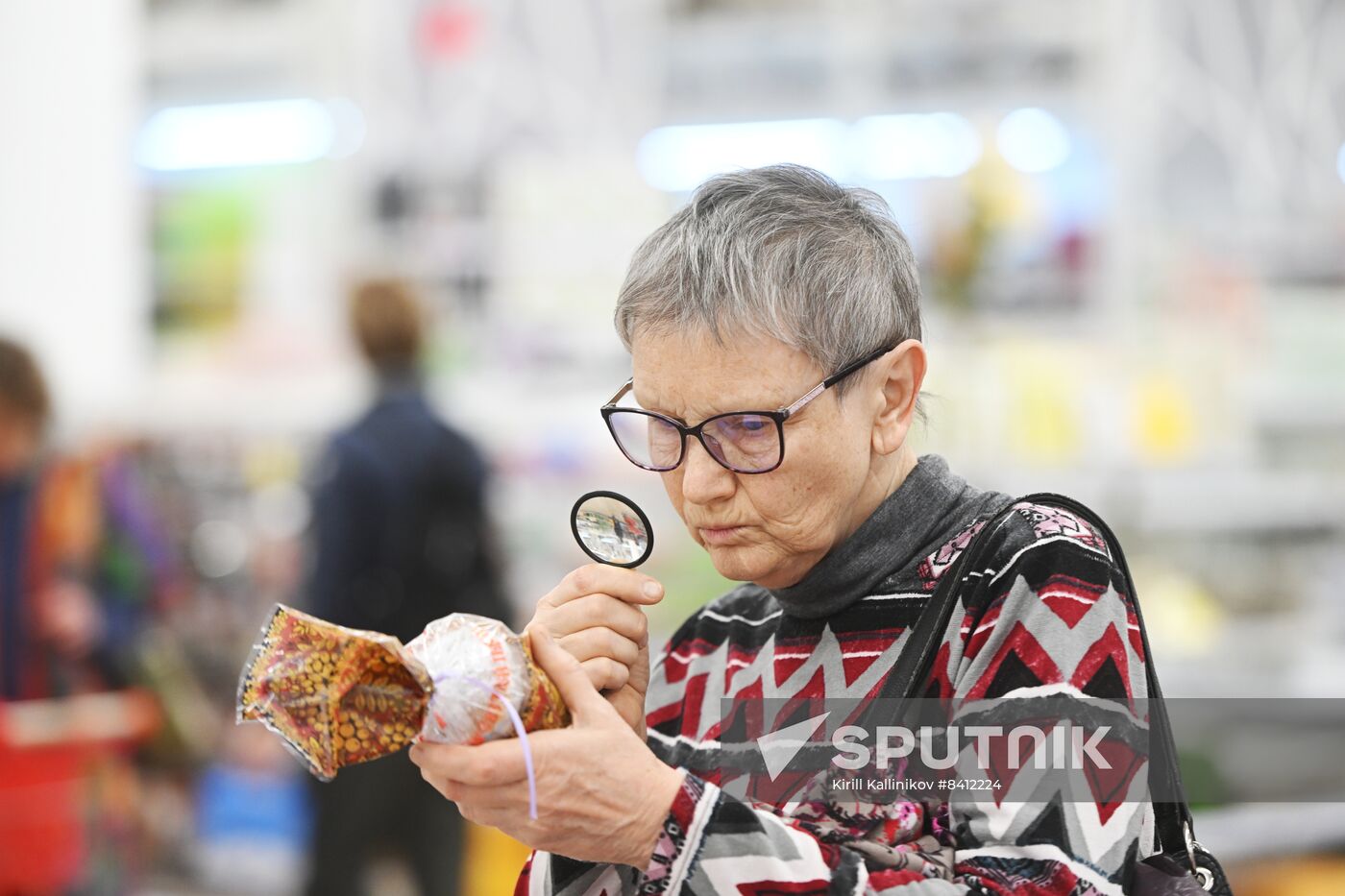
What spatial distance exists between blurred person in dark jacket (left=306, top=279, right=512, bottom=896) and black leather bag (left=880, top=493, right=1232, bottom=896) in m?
2.49

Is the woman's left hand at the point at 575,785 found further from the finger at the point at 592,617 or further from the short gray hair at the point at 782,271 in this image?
the short gray hair at the point at 782,271

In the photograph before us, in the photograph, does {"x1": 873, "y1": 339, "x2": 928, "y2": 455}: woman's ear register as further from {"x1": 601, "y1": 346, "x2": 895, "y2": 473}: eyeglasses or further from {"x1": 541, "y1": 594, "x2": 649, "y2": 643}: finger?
{"x1": 541, "y1": 594, "x2": 649, "y2": 643}: finger

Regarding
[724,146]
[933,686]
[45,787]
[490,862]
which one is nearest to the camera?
[933,686]

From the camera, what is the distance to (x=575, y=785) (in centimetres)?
110

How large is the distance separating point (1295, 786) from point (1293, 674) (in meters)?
0.82

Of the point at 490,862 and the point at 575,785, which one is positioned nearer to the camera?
the point at 575,785

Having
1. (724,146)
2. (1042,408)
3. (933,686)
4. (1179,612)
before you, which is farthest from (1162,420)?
(933,686)

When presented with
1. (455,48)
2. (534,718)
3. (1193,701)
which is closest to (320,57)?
(455,48)

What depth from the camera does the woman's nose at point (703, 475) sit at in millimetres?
1252

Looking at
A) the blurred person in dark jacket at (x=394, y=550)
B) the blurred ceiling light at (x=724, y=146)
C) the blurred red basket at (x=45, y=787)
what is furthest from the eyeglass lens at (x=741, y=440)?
the blurred ceiling light at (x=724, y=146)

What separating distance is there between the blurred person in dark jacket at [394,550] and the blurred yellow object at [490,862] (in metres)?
0.36

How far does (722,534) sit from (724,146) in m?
4.96

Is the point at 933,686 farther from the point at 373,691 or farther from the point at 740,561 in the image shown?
the point at 373,691

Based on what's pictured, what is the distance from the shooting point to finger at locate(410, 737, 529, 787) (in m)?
1.08
